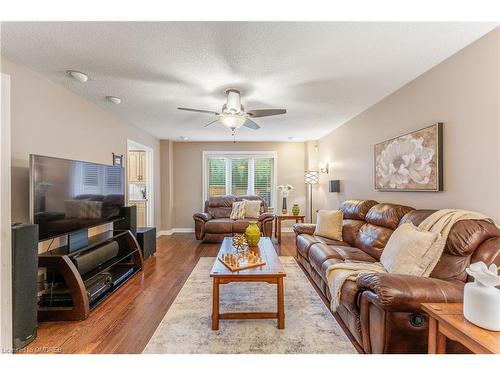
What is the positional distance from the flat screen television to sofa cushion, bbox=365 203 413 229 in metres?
3.46

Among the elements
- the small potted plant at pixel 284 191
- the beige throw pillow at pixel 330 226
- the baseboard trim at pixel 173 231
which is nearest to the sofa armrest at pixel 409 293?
the beige throw pillow at pixel 330 226

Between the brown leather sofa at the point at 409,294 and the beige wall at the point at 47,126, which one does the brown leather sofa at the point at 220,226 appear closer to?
the beige wall at the point at 47,126

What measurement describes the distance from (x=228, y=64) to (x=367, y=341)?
2521 millimetres

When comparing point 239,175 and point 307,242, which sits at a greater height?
point 239,175

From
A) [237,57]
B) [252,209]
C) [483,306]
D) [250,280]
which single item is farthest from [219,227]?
[483,306]

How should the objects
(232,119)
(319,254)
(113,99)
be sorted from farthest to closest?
1. (113,99)
2. (232,119)
3. (319,254)

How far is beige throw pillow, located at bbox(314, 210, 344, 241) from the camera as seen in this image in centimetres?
339

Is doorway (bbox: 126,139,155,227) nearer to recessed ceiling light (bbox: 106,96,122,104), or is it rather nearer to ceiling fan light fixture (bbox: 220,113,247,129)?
recessed ceiling light (bbox: 106,96,122,104)

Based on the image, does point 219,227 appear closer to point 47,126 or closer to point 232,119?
point 232,119

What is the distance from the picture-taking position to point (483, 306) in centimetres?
107

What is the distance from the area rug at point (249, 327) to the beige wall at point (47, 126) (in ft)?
5.83

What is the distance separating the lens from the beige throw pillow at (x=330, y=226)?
339 centimetres

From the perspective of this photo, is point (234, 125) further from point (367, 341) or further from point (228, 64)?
point (367, 341)

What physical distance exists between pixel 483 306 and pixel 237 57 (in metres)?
2.31
